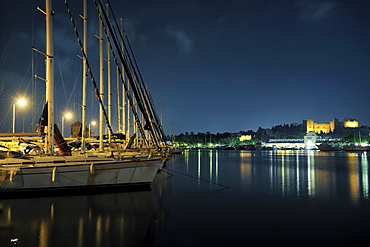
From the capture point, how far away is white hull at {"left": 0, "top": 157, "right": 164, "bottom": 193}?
1869 cm

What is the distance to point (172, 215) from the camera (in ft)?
52.3

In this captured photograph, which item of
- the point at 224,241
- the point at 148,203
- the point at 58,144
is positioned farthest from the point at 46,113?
the point at 224,241

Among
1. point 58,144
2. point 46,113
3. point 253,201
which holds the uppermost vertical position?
point 46,113

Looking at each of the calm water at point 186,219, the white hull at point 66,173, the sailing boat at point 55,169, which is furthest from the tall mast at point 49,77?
the calm water at point 186,219

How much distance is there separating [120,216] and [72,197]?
5.63m

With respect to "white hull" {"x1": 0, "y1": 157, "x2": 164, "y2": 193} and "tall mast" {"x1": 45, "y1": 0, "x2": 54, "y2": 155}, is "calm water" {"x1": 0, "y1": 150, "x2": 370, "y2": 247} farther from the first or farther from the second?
"tall mast" {"x1": 45, "y1": 0, "x2": 54, "y2": 155}

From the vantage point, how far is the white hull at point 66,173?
18.7m

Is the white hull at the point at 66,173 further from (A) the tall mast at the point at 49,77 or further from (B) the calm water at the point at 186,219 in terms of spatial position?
(A) the tall mast at the point at 49,77

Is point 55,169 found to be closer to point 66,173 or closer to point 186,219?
point 66,173

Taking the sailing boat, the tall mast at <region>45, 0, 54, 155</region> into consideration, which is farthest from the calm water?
the tall mast at <region>45, 0, 54, 155</region>

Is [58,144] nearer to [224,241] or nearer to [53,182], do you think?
[53,182]

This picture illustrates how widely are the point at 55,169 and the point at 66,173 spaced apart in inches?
28.5

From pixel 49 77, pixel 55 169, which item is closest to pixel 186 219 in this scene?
pixel 55 169

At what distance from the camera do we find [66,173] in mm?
19266
